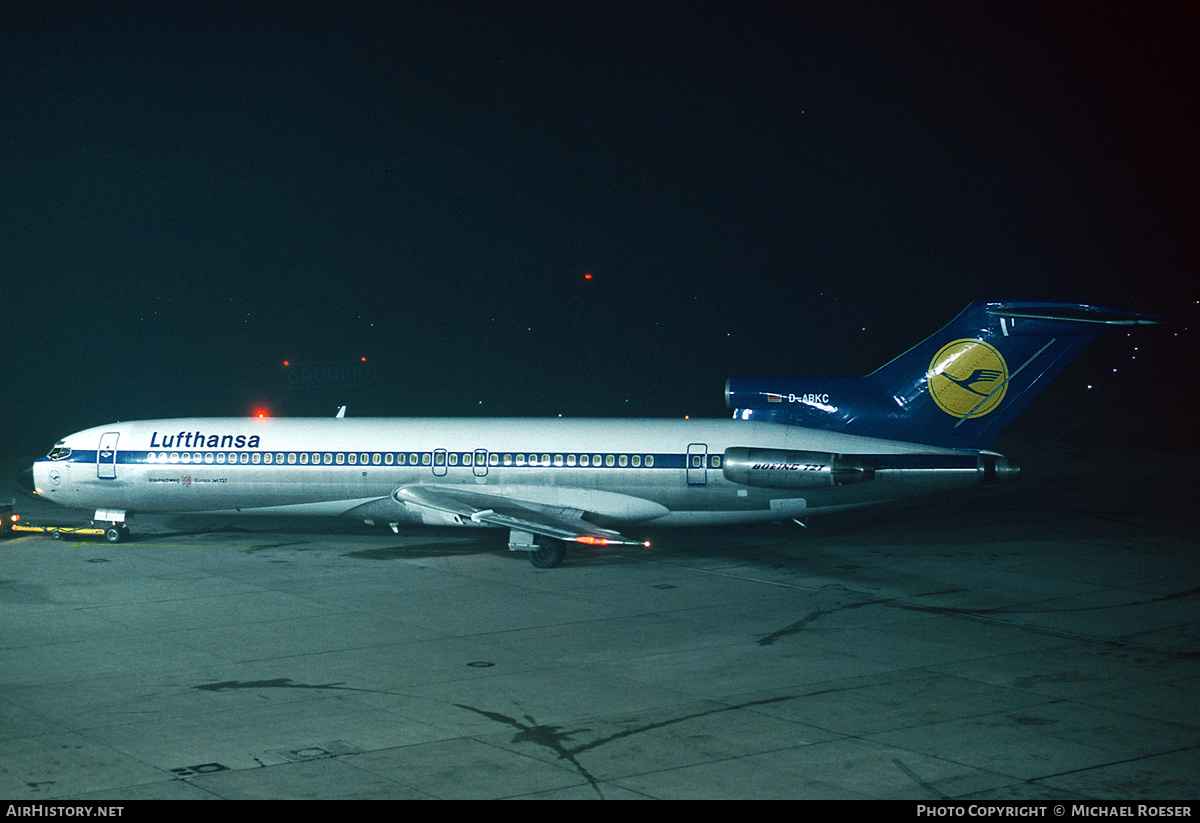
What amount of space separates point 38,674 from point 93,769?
4.90 m

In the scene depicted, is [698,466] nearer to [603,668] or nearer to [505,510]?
[505,510]

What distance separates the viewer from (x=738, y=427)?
1093 inches

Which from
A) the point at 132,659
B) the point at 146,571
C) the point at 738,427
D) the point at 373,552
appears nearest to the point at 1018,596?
the point at 738,427

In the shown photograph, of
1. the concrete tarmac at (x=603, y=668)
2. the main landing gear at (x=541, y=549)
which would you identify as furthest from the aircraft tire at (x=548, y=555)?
the concrete tarmac at (x=603, y=668)

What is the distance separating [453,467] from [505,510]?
203 cm

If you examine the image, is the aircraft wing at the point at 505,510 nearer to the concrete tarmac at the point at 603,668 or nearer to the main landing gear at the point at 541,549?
the main landing gear at the point at 541,549

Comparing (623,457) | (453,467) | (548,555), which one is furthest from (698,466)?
(453,467)

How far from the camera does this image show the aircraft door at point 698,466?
88.9 feet

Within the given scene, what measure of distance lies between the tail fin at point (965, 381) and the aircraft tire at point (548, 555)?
6.63 meters

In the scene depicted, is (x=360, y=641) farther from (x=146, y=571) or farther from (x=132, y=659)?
(x=146, y=571)

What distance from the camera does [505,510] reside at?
2684cm

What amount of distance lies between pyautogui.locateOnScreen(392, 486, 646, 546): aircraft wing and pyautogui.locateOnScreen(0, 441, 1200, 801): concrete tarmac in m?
1.01

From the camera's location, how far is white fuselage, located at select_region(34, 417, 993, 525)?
2703 cm
